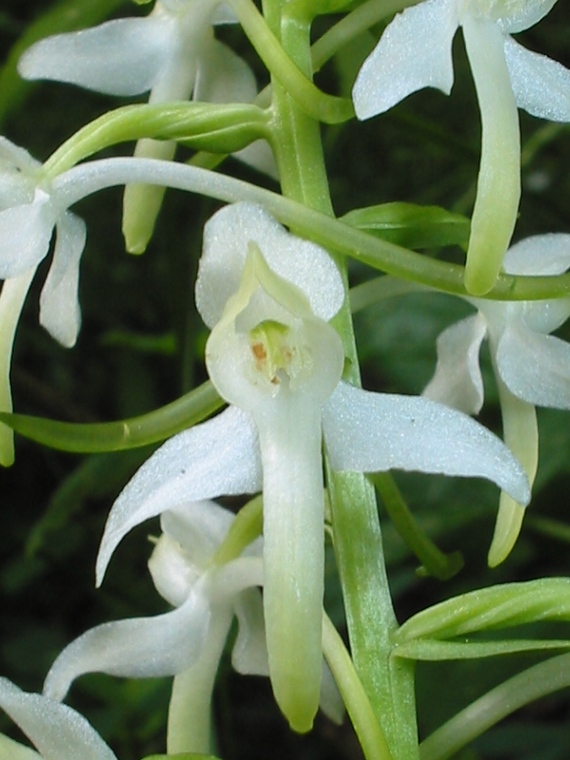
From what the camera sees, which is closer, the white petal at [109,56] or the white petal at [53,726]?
the white petal at [53,726]

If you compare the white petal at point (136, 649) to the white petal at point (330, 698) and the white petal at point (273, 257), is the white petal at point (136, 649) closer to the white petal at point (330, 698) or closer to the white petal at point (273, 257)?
the white petal at point (330, 698)

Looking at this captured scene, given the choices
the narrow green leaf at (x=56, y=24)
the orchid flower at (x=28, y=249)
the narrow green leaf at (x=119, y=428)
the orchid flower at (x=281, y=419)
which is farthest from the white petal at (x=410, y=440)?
the narrow green leaf at (x=56, y=24)

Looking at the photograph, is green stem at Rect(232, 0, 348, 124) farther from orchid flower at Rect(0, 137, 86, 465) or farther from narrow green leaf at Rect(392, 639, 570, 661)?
narrow green leaf at Rect(392, 639, 570, 661)

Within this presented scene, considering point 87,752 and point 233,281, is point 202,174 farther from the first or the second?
point 87,752

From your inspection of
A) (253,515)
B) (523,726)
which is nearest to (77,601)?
(523,726)

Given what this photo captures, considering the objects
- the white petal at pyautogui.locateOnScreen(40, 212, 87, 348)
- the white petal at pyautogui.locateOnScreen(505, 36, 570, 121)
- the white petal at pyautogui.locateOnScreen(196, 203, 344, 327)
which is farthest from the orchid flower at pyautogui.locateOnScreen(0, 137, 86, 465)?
the white petal at pyautogui.locateOnScreen(505, 36, 570, 121)

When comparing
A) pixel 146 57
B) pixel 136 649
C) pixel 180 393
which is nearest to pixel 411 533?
pixel 136 649

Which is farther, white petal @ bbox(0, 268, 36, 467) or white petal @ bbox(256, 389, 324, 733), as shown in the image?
white petal @ bbox(0, 268, 36, 467)
